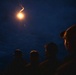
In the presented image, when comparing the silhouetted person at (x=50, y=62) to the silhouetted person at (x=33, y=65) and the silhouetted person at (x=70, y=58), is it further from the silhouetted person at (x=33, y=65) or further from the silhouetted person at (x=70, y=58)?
the silhouetted person at (x=70, y=58)

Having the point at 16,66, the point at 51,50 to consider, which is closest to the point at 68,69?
the point at 51,50

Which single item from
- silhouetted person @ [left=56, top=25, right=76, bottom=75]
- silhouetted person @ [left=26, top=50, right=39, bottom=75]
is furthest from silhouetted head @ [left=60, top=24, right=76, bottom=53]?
silhouetted person @ [left=26, top=50, right=39, bottom=75]

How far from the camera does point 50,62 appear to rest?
6660 mm

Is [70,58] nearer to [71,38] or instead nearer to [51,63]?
[71,38]

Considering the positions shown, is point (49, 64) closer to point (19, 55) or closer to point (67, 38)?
point (19, 55)

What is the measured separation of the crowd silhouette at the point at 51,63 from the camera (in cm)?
287

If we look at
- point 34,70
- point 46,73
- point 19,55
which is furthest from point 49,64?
point 19,55

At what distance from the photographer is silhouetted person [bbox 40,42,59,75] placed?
256 inches

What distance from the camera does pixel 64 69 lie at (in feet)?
9.22

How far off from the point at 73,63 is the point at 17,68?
591 centimetres

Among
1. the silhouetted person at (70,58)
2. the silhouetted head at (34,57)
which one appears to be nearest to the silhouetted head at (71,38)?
the silhouetted person at (70,58)

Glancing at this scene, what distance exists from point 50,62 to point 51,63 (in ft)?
0.15

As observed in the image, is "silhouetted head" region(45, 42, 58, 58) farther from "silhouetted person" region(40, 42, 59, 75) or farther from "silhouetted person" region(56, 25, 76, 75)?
"silhouetted person" region(56, 25, 76, 75)

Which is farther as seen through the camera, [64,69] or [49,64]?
[49,64]
